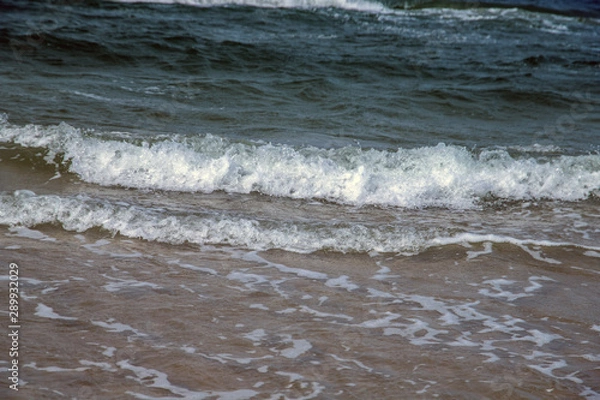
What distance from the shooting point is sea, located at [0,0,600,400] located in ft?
11.7

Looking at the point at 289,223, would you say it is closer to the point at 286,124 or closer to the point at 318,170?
the point at 318,170

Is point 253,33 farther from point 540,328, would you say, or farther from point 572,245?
point 540,328

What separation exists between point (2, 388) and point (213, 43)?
36.1 ft

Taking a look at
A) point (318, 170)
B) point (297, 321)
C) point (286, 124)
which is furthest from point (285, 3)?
point (297, 321)

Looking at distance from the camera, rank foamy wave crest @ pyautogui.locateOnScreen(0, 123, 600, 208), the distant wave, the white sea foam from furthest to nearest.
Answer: the distant wave → foamy wave crest @ pyautogui.locateOnScreen(0, 123, 600, 208) → the white sea foam

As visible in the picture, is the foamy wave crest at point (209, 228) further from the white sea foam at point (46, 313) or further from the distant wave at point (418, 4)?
the distant wave at point (418, 4)

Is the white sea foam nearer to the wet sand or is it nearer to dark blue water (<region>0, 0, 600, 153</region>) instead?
the wet sand

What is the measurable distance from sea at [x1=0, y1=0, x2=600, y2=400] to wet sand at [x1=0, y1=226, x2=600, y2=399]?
0.05ft

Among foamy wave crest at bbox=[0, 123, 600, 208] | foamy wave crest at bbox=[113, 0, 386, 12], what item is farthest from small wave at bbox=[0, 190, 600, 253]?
foamy wave crest at bbox=[113, 0, 386, 12]

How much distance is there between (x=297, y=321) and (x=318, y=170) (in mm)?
3000

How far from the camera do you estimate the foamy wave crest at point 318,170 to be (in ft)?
21.6

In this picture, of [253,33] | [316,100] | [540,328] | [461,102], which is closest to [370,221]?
[540,328]

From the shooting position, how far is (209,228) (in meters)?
5.32

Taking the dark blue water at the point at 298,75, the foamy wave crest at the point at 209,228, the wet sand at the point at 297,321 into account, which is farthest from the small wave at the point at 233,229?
the dark blue water at the point at 298,75
